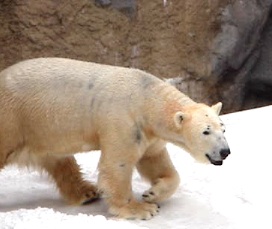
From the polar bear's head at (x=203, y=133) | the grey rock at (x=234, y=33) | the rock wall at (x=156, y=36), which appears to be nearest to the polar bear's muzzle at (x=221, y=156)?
the polar bear's head at (x=203, y=133)

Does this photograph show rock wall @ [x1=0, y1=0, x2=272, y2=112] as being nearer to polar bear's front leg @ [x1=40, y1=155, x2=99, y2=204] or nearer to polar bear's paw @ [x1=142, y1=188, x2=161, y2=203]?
polar bear's front leg @ [x1=40, y1=155, x2=99, y2=204]

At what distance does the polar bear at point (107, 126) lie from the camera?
13.2ft

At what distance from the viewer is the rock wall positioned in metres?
7.77

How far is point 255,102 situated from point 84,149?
5279 millimetres

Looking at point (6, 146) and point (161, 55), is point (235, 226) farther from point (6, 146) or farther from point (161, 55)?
point (161, 55)

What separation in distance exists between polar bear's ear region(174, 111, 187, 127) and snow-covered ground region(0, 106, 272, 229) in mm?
538

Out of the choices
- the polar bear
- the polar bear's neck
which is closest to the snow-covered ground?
the polar bear

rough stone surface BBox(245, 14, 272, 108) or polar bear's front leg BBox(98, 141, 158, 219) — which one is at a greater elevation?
polar bear's front leg BBox(98, 141, 158, 219)

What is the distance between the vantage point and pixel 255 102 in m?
9.20

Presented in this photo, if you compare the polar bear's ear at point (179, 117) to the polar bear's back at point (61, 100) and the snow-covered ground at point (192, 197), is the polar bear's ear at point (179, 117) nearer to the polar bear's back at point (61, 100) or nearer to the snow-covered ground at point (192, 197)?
the polar bear's back at point (61, 100)

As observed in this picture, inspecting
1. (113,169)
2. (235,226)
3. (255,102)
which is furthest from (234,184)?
(255,102)

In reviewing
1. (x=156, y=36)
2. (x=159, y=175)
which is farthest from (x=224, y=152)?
(x=156, y=36)

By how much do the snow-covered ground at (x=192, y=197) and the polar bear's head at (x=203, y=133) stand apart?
1.22 feet

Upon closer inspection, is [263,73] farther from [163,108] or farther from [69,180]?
[163,108]
